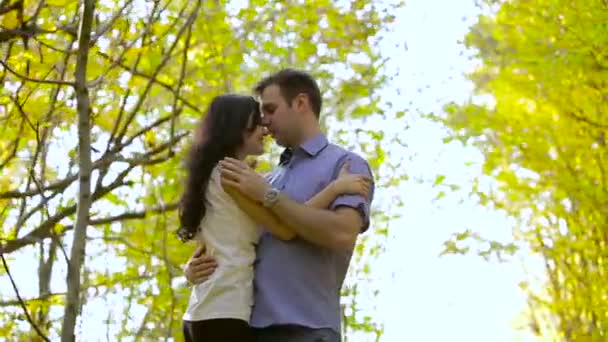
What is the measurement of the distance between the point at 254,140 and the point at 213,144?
0.12m

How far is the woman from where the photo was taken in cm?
282

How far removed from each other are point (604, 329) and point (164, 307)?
4.25 meters

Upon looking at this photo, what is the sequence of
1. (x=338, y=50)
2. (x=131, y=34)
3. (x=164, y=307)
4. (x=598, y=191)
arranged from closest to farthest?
(x=131, y=34), (x=164, y=307), (x=338, y=50), (x=598, y=191)

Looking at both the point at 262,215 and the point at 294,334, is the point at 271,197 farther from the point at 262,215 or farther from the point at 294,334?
the point at 294,334

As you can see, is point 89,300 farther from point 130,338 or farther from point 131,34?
point 131,34

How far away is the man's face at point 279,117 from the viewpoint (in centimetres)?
304

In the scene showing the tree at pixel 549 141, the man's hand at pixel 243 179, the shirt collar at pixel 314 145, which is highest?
the shirt collar at pixel 314 145

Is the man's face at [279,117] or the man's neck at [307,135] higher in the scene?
the man's face at [279,117]

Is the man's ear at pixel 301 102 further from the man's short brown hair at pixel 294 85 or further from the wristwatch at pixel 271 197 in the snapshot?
the wristwatch at pixel 271 197

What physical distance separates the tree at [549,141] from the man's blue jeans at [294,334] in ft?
16.7

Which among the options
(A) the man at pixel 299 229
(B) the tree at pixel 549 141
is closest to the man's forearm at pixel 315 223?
(A) the man at pixel 299 229

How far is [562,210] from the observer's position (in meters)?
9.38

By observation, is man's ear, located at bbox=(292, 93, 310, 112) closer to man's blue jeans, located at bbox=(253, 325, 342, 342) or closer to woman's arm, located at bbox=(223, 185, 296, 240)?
woman's arm, located at bbox=(223, 185, 296, 240)

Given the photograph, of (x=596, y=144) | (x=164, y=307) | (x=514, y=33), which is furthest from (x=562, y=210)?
(x=164, y=307)
